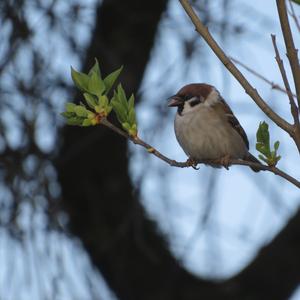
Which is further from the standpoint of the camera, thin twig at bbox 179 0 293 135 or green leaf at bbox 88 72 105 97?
green leaf at bbox 88 72 105 97

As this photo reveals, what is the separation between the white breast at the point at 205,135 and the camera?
12.6 feet

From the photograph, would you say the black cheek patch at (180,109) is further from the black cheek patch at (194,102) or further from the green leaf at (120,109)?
the green leaf at (120,109)

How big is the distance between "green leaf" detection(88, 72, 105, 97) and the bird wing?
2.00m

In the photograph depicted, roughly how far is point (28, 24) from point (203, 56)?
0.93 metres

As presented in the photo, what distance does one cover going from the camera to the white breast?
3.85 m

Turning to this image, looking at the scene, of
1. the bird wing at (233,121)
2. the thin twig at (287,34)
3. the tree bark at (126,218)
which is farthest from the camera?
the tree bark at (126,218)

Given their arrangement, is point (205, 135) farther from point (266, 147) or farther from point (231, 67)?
point (231, 67)

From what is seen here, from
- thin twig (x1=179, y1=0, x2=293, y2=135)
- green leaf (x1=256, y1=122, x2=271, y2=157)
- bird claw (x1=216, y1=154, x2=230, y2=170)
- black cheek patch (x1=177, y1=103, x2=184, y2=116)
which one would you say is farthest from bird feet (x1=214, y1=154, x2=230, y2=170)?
thin twig (x1=179, y1=0, x2=293, y2=135)

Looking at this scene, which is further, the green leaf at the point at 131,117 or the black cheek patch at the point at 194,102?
the black cheek patch at the point at 194,102

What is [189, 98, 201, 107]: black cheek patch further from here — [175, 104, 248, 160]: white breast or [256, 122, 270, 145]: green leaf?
[256, 122, 270, 145]: green leaf

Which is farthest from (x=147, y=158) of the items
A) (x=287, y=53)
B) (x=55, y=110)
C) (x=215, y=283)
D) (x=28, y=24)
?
(x=287, y=53)

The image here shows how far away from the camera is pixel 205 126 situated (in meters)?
3.96

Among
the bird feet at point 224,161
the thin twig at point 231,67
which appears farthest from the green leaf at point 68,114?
the bird feet at point 224,161

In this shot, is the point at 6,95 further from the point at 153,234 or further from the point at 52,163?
the point at 153,234
